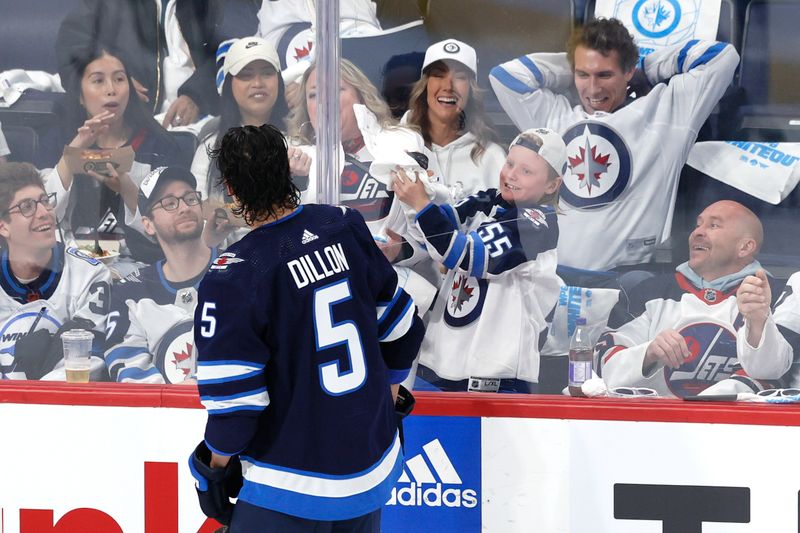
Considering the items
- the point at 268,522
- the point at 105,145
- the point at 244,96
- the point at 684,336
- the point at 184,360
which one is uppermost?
the point at 244,96

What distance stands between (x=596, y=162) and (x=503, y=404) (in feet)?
2.26

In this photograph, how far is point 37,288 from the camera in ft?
8.81

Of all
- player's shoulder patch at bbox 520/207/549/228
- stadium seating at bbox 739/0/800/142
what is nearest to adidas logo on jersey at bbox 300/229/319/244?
player's shoulder patch at bbox 520/207/549/228

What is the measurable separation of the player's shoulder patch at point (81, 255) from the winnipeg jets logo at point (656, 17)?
1.62m

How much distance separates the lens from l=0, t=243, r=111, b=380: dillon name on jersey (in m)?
2.67

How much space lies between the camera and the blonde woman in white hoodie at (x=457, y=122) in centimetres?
246

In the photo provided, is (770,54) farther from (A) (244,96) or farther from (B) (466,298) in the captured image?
(A) (244,96)

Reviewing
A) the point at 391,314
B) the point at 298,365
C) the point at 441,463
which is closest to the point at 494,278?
the point at 441,463

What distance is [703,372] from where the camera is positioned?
2.46 m

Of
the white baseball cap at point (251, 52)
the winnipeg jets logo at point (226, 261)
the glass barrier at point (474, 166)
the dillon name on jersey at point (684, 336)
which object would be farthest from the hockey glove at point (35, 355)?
the dillon name on jersey at point (684, 336)

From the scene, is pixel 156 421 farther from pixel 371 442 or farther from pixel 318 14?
pixel 318 14

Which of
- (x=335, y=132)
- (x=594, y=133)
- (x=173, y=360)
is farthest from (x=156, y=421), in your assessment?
(x=594, y=133)

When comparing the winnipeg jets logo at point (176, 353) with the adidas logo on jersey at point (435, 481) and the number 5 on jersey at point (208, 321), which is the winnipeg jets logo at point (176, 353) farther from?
the number 5 on jersey at point (208, 321)

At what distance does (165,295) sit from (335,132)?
684 millimetres
